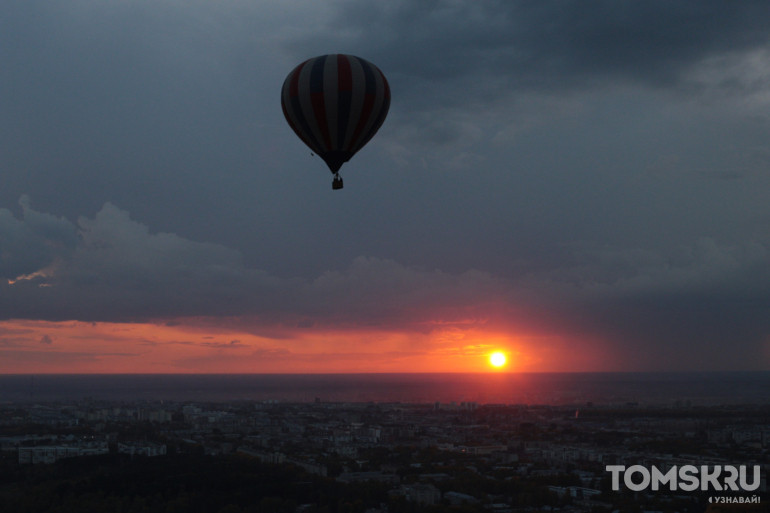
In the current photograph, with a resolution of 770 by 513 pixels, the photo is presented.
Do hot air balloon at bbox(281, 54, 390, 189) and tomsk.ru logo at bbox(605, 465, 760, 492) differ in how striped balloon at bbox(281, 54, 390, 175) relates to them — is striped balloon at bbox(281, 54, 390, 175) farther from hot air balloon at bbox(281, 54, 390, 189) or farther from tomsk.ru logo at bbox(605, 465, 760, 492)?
tomsk.ru logo at bbox(605, 465, 760, 492)

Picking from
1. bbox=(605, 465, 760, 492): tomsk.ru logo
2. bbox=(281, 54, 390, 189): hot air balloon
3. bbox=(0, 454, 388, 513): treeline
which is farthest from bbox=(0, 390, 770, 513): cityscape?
bbox=(281, 54, 390, 189): hot air balloon

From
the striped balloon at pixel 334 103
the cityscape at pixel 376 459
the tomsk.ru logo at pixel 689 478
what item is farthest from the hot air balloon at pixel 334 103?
the tomsk.ru logo at pixel 689 478

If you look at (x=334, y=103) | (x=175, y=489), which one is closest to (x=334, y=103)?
(x=334, y=103)

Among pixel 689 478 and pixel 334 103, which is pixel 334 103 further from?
pixel 689 478

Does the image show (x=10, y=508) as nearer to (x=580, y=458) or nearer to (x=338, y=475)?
Result: (x=338, y=475)

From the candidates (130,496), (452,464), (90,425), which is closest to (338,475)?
(452,464)
